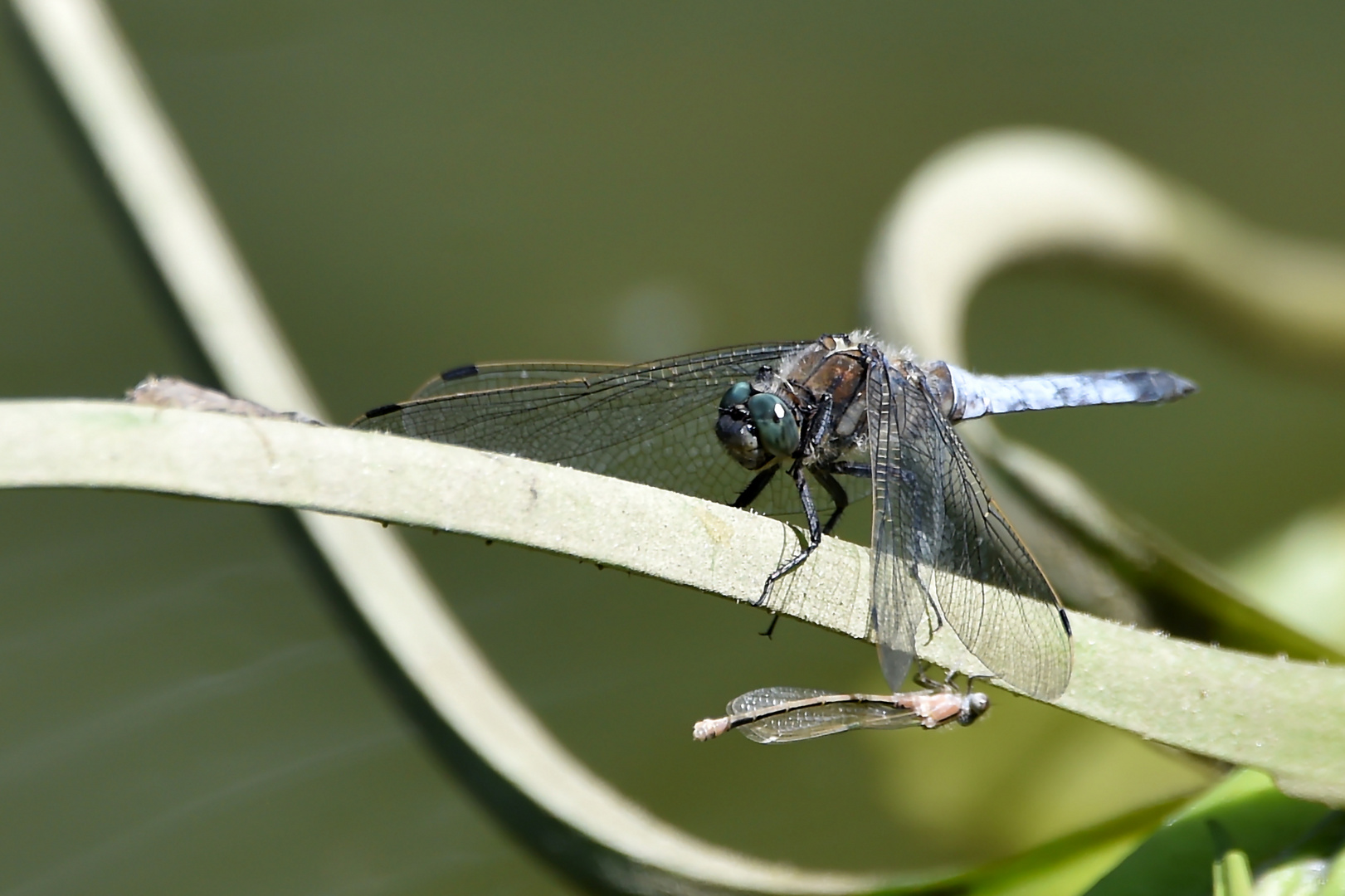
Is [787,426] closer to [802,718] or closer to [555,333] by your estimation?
[802,718]

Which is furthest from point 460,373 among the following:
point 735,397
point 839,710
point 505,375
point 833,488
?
point 839,710

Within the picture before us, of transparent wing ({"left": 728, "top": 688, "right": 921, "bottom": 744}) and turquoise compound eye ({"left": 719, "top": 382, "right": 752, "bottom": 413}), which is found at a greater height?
turquoise compound eye ({"left": 719, "top": 382, "right": 752, "bottom": 413})

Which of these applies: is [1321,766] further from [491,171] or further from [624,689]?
[491,171]

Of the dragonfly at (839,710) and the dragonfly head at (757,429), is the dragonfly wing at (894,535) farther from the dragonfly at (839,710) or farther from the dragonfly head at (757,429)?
the dragonfly at (839,710)

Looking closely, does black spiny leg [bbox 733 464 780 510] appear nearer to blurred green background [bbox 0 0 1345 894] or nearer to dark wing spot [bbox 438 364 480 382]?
dark wing spot [bbox 438 364 480 382]

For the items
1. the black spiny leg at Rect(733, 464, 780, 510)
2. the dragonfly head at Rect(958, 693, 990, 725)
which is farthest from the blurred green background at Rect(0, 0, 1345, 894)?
the black spiny leg at Rect(733, 464, 780, 510)

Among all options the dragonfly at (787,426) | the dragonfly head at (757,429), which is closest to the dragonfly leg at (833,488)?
the dragonfly at (787,426)
